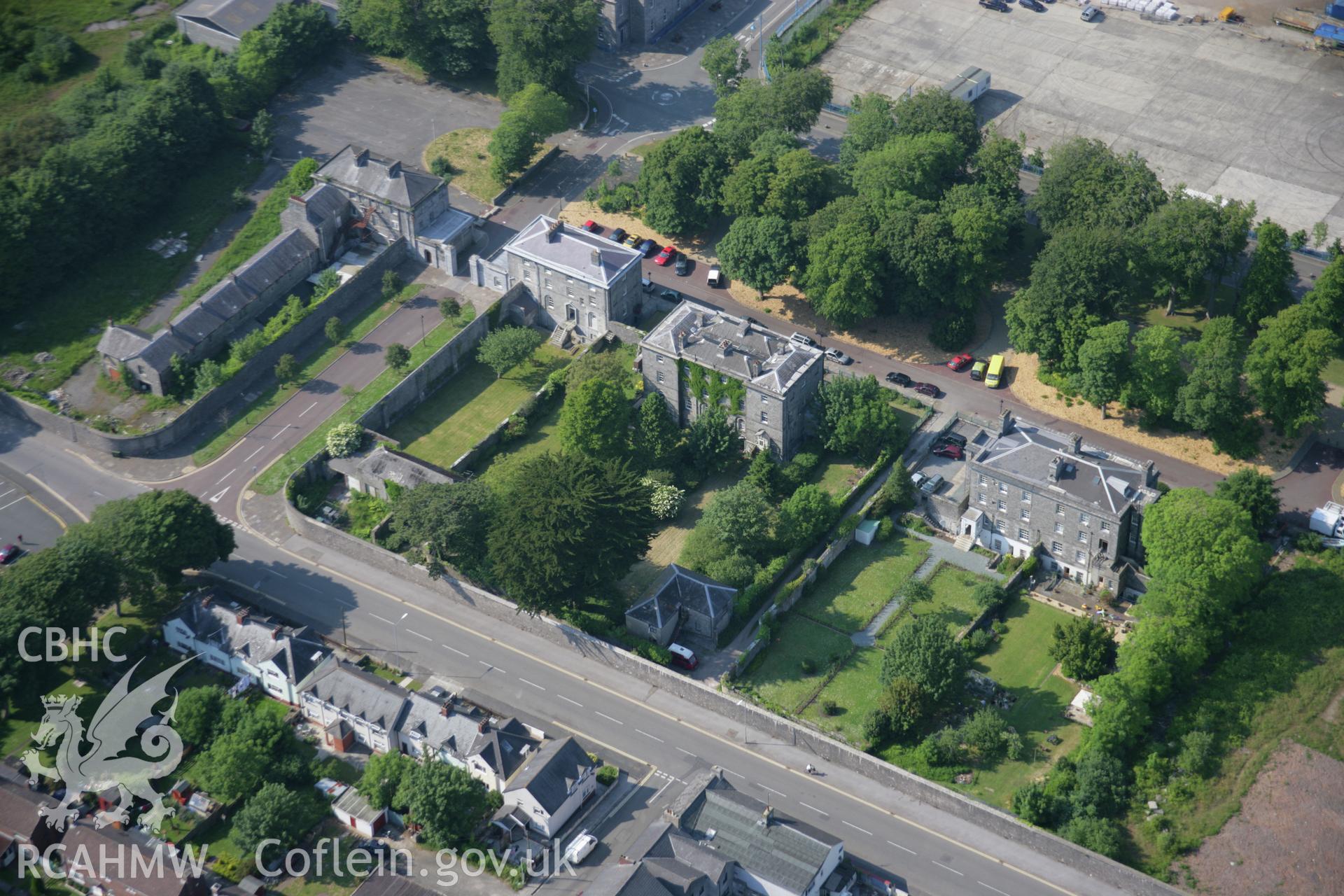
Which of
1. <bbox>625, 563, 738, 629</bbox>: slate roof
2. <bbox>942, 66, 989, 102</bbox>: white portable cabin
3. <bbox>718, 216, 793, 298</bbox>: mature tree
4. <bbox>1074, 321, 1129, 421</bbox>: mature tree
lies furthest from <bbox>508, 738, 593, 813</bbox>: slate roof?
<bbox>942, 66, 989, 102</bbox>: white portable cabin

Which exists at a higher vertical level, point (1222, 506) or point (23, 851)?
point (1222, 506)

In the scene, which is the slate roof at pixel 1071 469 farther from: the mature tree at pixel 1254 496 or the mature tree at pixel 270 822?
the mature tree at pixel 270 822

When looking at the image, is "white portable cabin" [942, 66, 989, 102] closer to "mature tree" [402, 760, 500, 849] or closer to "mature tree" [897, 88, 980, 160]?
"mature tree" [897, 88, 980, 160]

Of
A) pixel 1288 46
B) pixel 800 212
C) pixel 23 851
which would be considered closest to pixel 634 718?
pixel 23 851

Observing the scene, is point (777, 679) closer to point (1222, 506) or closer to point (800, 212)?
point (1222, 506)

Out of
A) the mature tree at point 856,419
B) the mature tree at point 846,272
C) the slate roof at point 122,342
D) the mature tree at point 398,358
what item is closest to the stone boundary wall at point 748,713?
the mature tree at point 398,358

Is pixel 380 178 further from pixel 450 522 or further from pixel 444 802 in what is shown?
pixel 444 802
